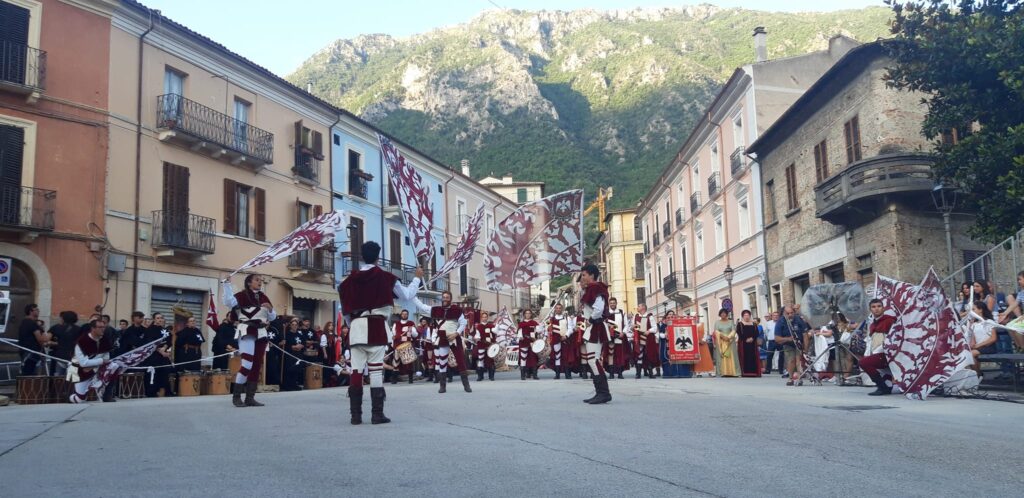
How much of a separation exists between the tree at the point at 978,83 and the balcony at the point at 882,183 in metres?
4.95

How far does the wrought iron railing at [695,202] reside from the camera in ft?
135

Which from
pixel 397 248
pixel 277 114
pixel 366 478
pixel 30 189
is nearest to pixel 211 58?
pixel 277 114

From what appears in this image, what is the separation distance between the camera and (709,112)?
36.8 metres

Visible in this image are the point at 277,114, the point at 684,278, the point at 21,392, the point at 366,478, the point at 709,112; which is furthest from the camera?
the point at 684,278

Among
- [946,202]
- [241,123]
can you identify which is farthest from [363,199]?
[946,202]

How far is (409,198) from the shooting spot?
14219 millimetres

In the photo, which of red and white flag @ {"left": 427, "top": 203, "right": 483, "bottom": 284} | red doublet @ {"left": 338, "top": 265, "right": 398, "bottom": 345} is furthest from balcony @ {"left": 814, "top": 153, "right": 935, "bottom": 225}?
red doublet @ {"left": 338, "top": 265, "right": 398, "bottom": 345}

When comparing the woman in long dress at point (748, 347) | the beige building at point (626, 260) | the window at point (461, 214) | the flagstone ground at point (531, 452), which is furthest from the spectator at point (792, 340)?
the beige building at point (626, 260)

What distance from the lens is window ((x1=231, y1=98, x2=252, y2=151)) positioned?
26.7 metres

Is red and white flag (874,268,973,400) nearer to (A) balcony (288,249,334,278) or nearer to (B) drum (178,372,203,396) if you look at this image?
(B) drum (178,372,203,396)

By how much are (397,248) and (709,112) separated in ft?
50.9

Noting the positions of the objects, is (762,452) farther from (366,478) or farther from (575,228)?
(575,228)

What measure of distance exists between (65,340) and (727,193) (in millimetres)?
27417

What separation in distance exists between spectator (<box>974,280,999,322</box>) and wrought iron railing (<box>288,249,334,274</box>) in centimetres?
Result: 2156
